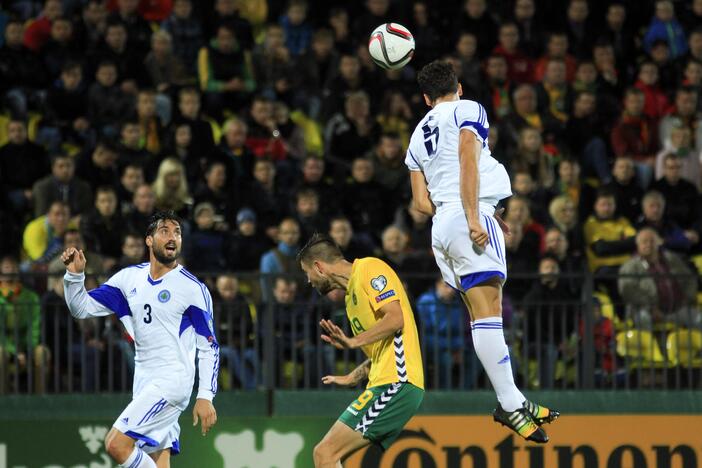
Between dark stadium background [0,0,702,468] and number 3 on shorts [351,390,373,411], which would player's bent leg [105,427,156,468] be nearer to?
number 3 on shorts [351,390,373,411]

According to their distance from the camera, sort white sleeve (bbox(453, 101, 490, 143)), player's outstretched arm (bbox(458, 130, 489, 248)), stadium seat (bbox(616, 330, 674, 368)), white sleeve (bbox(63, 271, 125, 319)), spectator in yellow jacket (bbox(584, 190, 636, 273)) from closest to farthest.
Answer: player's outstretched arm (bbox(458, 130, 489, 248)) → white sleeve (bbox(453, 101, 490, 143)) → white sleeve (bbox(63, 271, 125, 319)) → stadium seat (bbox(616, 330, 674, 368)) → spectator in yellow jacket (bbox(584, 190, 636, 273))

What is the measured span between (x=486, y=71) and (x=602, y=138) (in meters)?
1.71

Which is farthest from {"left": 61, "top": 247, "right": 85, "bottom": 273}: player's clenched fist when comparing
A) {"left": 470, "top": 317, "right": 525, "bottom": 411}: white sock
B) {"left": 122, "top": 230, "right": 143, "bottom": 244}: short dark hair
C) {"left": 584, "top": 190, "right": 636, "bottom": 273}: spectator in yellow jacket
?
{"left": 584, "top": 190, "right": 636, "bottom": 273}: spectator in yellow jacket

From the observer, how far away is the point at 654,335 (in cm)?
1373

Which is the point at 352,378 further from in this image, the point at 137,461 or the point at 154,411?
the point at 137,461

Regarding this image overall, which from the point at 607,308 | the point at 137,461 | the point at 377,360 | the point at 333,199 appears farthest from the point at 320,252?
the point at 333,199

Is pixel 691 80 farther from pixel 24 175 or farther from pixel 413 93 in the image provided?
pixel 24 175

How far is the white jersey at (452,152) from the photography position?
9.52 m

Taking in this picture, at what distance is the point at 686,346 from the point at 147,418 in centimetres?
570

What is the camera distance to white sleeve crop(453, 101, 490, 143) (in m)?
9.45

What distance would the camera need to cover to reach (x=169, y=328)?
10273mm

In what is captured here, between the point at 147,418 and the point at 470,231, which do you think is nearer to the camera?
the point at 470,231

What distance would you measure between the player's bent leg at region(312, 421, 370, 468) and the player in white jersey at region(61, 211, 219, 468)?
844mm

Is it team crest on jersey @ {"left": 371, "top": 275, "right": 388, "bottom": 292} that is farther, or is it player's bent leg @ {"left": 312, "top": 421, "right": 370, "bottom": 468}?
player's bent leg @ {"left": 312, "top": 421, "right": 370, "bottom": 468}
